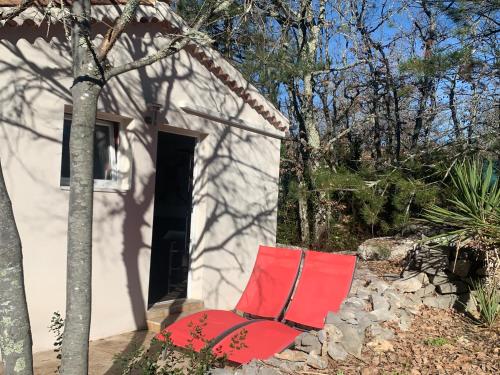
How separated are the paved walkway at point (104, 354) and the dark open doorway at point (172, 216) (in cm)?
147

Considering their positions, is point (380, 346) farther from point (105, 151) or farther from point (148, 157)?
point (105, 151)

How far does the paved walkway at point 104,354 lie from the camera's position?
193 inches

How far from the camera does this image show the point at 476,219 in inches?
242

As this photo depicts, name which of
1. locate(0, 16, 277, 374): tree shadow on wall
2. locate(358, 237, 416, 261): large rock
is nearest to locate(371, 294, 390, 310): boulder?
locate(0, 16, 277, 374): tree shadow on wall

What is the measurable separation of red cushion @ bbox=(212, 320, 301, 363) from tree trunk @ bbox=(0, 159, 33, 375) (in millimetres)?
1943

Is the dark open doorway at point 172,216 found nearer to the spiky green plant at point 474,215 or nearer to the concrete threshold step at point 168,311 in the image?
the concrete threshold step at point 168,311

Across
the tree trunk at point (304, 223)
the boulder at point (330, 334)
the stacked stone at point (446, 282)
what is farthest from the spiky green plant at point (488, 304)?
the tree trunk at point (304, 223)

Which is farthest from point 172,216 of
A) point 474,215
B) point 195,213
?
point 474,215

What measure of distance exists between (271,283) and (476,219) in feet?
8.44

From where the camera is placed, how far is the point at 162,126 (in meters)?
7.01

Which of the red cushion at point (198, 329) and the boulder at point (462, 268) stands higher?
the boulder at point (462, 268)

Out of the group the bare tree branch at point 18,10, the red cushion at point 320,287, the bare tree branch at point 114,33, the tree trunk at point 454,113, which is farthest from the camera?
the tree trunk at point 454,113

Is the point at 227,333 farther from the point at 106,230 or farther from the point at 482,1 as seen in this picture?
the point at 482,1

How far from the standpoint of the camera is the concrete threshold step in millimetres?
6598
